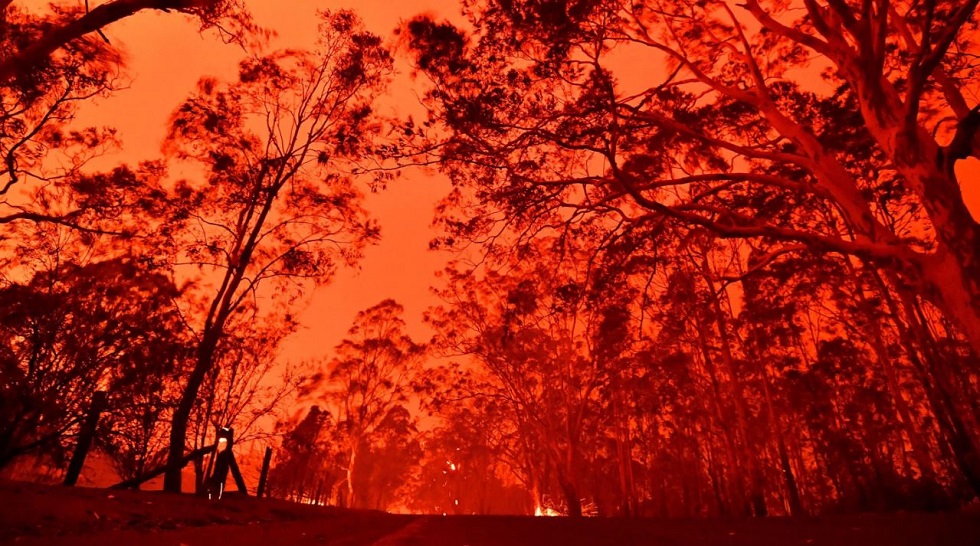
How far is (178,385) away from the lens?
677 inches

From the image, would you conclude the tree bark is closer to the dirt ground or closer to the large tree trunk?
the dirt ground

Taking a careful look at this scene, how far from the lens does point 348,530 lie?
6965 mm

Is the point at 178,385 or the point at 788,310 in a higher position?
the point at 788,310

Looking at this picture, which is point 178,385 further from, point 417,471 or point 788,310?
point 417,471

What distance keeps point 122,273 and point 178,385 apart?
4.35 m

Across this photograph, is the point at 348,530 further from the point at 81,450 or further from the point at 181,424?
the point at 181,424

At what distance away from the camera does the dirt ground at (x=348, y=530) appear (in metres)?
4.84

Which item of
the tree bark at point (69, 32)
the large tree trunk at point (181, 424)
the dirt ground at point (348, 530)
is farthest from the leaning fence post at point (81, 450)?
the tree bark at point (69, 32)

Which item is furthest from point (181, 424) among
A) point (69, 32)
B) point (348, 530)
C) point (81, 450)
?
point (69, 32)

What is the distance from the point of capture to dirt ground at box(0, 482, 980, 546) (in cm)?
484

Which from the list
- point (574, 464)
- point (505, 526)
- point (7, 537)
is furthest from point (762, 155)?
point (574, 464)

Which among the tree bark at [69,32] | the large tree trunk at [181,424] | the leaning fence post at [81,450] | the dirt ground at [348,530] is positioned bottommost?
the dirt ground at [348,530]

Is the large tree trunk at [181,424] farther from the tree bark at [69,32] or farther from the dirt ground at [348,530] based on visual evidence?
the tree bark at [69,32]

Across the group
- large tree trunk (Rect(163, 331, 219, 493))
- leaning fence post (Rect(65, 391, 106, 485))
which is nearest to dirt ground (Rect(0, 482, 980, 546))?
leaning fence post (Rect(65, 391, 106, 485))
